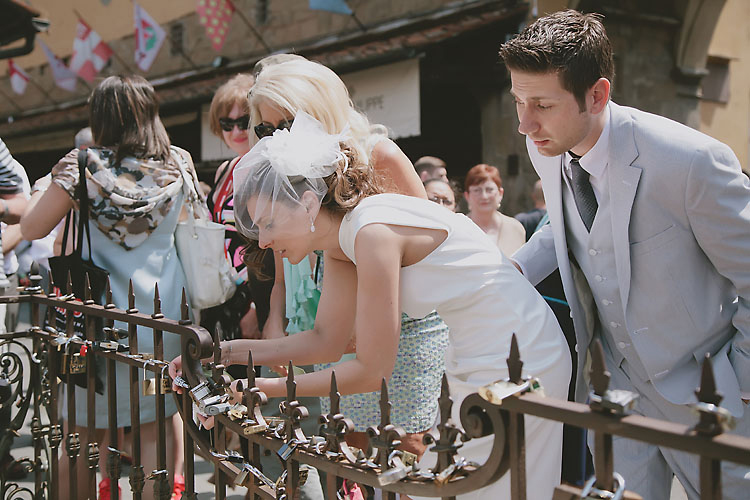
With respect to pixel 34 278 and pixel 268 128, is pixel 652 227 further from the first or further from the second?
pixel 34 278

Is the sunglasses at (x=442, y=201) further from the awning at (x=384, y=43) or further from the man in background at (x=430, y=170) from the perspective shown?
the awning at (x=384, y=43)

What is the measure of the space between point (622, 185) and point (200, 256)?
2.00 meters

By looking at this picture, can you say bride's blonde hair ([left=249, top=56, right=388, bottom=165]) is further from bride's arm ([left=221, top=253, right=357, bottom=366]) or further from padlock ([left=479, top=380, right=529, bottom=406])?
padlock ([left=479, top=380, right=529, bottom=406])

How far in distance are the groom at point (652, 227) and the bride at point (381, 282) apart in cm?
24

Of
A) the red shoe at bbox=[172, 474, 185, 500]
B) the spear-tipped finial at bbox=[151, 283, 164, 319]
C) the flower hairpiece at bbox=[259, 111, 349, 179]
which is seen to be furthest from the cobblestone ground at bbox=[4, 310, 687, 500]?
the flower hairpiece at bbox=[259, 111, 349, 179]

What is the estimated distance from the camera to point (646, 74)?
29.3 ft

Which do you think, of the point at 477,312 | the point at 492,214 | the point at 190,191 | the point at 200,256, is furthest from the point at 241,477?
the point at 492,214

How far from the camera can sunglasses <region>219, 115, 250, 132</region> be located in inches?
147

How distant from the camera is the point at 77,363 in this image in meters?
2.65

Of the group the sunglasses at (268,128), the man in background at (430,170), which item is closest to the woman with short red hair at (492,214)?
the man in background at (430,170)

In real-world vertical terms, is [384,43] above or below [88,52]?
below

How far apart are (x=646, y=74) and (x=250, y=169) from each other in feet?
27.1

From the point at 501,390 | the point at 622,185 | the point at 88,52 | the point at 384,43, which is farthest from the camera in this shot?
the point at 88,52

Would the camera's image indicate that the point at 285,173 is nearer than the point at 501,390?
No
